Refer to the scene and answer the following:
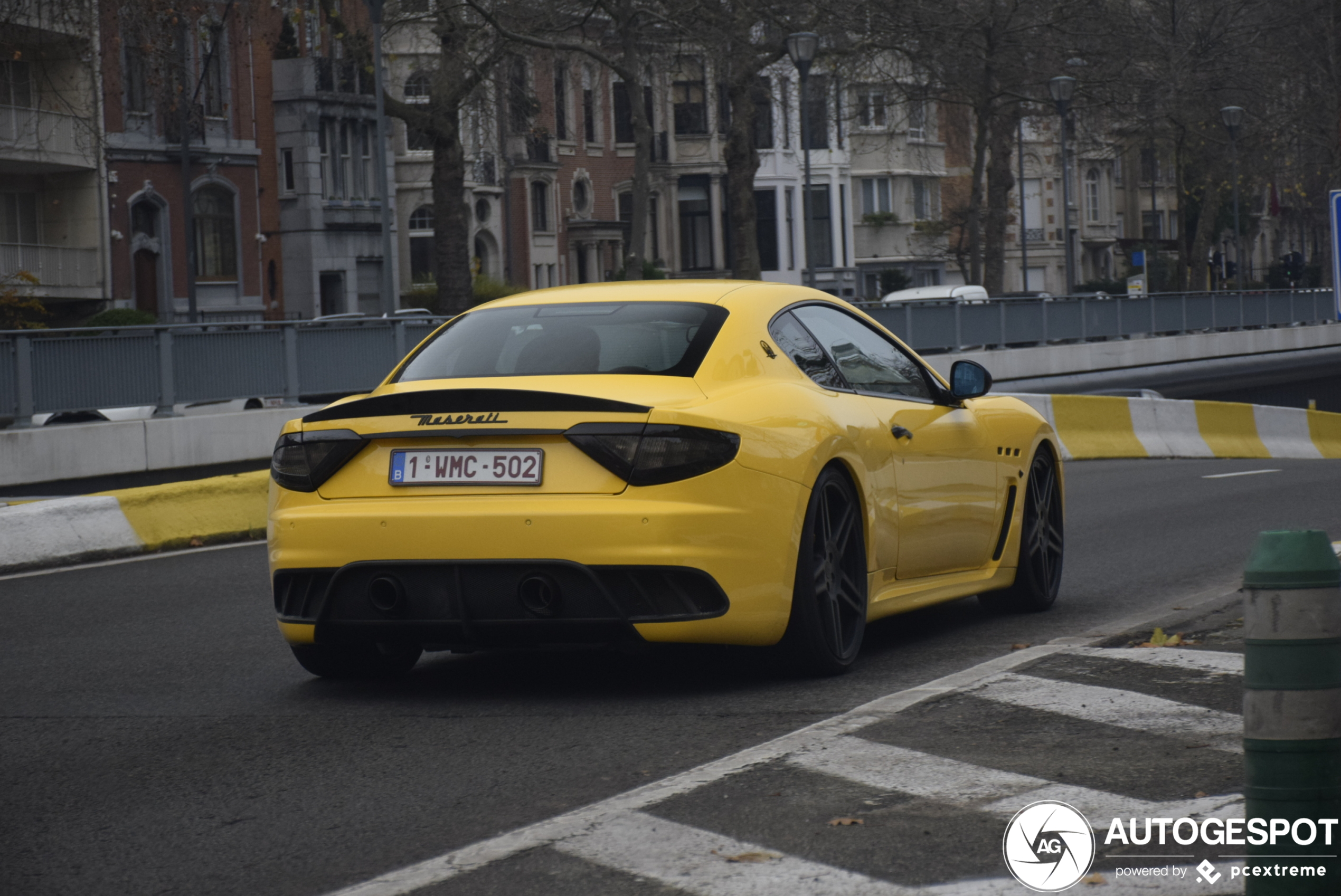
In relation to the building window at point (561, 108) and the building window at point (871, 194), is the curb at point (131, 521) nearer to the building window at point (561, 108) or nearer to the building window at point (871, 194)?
the building window at point (561, 108)

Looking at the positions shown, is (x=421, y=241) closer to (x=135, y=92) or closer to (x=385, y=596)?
(x=135, y=92)

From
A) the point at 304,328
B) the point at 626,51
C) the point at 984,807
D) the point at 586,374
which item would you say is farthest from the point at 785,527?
the point at 626,51

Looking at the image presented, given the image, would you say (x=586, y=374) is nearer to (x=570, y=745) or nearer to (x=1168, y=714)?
(x=570, y=745)

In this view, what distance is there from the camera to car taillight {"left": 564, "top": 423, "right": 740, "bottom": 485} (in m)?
6.11

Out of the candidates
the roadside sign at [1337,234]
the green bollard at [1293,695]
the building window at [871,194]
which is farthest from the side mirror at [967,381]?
the building window at [871,194]

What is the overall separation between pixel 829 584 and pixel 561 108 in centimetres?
6590

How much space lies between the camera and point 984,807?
462 centimetres

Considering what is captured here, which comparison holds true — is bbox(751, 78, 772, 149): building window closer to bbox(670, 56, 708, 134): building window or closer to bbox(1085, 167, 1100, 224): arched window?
bbox(670, 56, 708, 134): building window

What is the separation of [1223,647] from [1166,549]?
4.77 m

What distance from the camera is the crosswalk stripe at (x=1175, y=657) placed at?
6449 mm

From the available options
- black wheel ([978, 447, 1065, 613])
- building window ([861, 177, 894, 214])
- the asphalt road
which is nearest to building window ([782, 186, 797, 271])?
building window ([861, 177, 894, 214])

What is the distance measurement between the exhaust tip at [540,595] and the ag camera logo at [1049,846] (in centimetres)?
199

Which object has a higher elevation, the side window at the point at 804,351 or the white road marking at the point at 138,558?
the side window at the point at 804,351

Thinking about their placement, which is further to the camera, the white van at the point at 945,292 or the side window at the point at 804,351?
the white van at the point at 945,292
